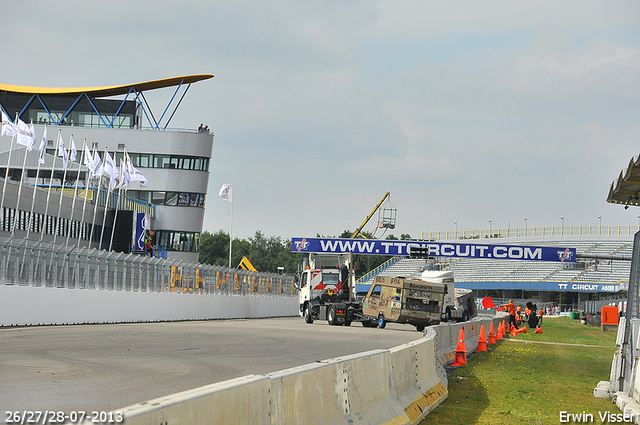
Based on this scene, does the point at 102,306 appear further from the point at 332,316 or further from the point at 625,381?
the point at 625,381

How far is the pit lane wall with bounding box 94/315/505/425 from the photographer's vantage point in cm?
445

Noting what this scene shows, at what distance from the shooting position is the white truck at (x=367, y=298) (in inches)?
1367

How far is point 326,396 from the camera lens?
6.79 m

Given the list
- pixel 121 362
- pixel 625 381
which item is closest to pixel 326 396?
pixel 625 381

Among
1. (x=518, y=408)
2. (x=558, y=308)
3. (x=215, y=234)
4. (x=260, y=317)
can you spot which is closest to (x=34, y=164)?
A: (x=260, y=317)

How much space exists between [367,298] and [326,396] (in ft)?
96.2

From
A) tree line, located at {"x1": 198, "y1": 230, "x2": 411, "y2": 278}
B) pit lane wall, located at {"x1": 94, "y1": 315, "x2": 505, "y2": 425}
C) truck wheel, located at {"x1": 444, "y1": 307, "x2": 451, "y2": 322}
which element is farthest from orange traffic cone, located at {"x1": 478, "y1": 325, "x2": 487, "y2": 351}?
tree line, located at {"x1": 198, "y1": 230, "x2": 411, "y2": 278}

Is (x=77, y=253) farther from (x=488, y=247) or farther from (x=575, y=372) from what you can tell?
(x=488, y=247)

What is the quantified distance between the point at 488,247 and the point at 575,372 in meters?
47.5

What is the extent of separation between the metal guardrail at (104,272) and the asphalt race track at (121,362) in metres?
2.25

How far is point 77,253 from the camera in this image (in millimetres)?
27688

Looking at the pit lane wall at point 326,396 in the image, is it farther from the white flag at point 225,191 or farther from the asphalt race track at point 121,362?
the white flag at point 225,191

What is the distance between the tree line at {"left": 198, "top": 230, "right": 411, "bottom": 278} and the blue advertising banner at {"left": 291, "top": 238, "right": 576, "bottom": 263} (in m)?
85.7

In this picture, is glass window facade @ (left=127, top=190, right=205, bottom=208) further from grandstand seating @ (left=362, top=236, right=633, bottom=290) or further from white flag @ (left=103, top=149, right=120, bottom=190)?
grandstand seating @ (left=362, top=236, right=633, bottom=290)
